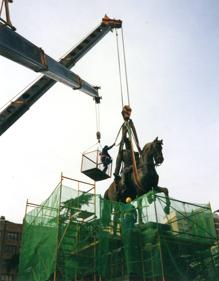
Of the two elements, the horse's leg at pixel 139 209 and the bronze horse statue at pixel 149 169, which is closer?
the horse's leg at pixel 139 209

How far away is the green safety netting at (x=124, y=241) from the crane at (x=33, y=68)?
12.8ft

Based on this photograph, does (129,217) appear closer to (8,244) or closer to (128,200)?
(128,200)

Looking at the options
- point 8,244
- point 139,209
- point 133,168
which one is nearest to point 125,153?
point 133,168

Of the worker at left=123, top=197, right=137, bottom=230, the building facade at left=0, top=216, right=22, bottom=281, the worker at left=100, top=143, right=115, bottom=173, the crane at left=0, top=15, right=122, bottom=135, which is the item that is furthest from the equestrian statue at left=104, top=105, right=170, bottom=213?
the building facade at left=0, top=216, right=22, bottom=281

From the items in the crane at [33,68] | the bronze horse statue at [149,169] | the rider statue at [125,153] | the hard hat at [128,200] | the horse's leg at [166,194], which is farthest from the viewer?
the rider statue at [125,153]

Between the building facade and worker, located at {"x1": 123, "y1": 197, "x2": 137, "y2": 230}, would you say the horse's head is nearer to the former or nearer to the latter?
worker, located at {"x1": 123, "y1": 197, "x2": 137, "y2": 230}

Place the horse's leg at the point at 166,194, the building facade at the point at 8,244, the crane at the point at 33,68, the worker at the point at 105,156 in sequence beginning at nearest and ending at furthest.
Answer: the crane at the point at 33,68, the horse's leg at the point at 166,194, the worker at the point at 105,156, the building facade at the point at 8,244

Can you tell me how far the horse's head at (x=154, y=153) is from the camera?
17625mm

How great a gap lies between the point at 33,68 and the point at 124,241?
7.86m

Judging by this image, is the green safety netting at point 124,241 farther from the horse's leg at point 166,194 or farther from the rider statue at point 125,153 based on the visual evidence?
the rider statue at point 125,153

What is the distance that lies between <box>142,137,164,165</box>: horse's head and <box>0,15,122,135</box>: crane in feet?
16.5

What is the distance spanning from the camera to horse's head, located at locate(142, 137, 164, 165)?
57.8 ft

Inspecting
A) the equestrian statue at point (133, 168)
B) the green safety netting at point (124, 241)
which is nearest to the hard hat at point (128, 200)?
the equestrian statue at point (133, 168)

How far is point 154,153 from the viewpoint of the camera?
1773 centimetres
